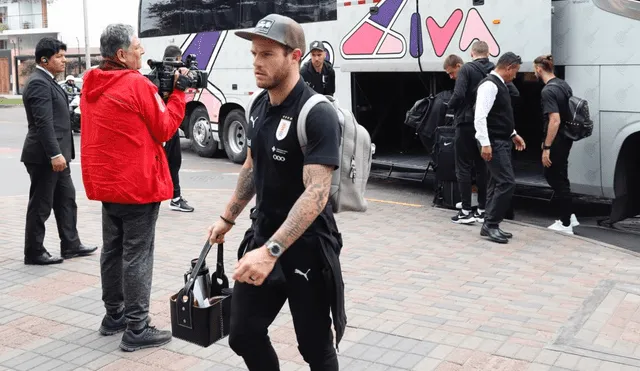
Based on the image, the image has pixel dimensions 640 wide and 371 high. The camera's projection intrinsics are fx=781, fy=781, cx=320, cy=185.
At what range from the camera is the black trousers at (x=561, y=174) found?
8.30 metres

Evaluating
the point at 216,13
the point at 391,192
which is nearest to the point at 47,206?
the point at 391,192

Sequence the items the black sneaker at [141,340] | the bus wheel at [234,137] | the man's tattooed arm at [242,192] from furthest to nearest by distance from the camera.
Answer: the bus wheel at [234,137]
the black sneaker at [141,340]
the man's tattooed arm at [242,192]

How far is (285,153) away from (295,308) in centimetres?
67

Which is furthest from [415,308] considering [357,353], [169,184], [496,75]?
[496,75]

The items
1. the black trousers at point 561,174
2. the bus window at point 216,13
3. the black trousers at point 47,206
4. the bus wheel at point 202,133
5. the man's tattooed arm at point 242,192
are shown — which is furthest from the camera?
the bus wheel at point 202,133

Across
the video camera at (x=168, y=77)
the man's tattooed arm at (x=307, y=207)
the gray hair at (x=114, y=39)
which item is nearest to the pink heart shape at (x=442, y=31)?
the video camera at (x=168, y=77)

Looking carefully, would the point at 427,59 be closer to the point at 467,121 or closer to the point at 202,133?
the point at 467,121

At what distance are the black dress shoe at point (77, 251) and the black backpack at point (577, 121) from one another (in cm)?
492

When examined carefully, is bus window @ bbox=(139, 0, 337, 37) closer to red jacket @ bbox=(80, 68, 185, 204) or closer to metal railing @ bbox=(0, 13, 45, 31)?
red jacket @ bbox=(80, 68, 185, 204)

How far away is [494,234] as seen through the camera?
25.7 ft

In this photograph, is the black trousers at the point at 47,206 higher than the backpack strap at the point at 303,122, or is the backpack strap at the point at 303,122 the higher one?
the backpack strap at the point at 303,122

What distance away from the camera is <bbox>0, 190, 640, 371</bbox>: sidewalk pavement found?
4.63 m

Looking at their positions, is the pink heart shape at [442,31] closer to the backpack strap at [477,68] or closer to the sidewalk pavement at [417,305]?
the backpack strap at [477,68]

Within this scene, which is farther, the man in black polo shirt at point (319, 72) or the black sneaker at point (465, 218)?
the man in black polo shirt at point (319, 72)
